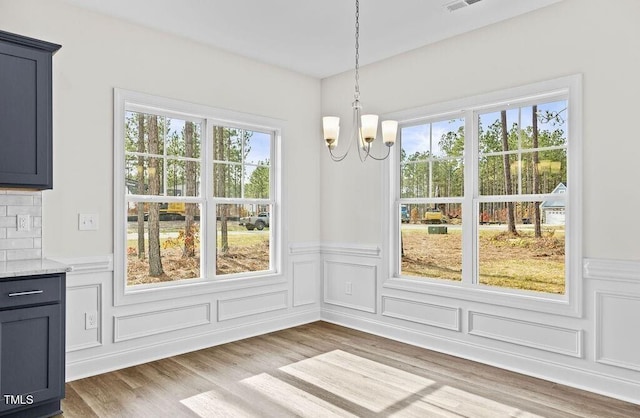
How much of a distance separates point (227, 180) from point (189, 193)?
1.45 feet

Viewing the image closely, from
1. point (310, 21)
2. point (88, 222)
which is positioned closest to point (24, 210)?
point (88, 222)

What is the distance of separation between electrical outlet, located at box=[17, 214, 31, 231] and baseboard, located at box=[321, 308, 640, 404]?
10.3 feet

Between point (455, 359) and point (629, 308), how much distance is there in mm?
1381

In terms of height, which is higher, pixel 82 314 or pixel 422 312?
pixel 82 314

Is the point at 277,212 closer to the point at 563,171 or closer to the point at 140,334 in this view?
the point at 140,334

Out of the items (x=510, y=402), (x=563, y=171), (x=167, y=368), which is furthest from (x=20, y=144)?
(x=563, y=171)

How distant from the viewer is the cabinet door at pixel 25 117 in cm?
272

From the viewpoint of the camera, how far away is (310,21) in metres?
3.64

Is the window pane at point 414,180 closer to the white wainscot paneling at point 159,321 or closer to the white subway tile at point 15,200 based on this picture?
the white wainscot paneling at point 159,321

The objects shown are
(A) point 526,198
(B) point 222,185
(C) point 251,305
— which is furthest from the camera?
(C) point 251,305

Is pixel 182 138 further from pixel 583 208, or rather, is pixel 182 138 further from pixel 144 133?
pixel 583 208

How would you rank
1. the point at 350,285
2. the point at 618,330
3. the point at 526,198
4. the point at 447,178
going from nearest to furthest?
the point at 618,330, the point at 526,198, the point at 447,178, the point at 350,285

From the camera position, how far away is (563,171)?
3459 millimetres

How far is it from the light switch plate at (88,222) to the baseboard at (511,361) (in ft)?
8.96
